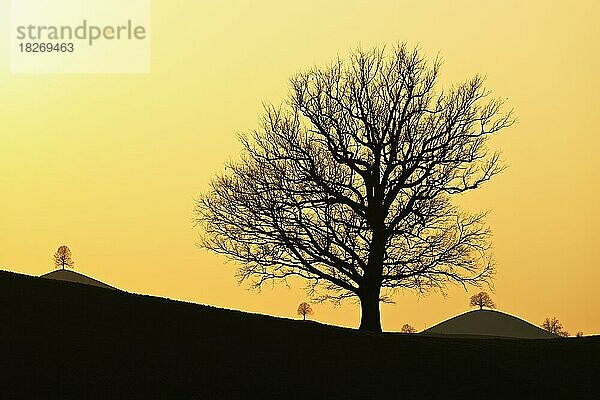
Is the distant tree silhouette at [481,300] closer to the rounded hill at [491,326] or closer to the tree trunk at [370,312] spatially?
the rounded hill at [491,326]

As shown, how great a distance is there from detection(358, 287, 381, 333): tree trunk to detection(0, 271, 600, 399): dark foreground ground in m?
8.44

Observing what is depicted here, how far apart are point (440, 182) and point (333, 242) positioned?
17.5 feet

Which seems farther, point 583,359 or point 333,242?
point 333,242

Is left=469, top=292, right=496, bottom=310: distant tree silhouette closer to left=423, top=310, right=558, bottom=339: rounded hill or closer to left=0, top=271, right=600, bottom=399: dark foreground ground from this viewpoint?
left=423, top=310, right=558, bottom=339: rounded hill

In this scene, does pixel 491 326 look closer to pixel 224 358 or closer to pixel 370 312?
pixel 370 312

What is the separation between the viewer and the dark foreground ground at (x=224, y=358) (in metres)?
25.4

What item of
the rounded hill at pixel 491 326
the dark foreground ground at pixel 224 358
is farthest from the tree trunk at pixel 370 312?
the rounded hill at pixel 491 326

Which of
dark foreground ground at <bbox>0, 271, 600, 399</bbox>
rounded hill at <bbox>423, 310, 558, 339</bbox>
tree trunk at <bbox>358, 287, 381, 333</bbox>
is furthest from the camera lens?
rounded hill at <bbox>423, 310, 558, 339</bbox>

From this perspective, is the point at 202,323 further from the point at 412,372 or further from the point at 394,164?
the point at 394,164

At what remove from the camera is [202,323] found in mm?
31469

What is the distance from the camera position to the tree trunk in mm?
44031

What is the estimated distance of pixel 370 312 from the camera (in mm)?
44250

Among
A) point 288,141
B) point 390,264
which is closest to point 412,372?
point 390,264

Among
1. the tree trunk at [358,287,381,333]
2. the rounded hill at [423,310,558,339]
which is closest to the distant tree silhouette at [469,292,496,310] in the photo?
the rounded hill at [423,310,558,339]
